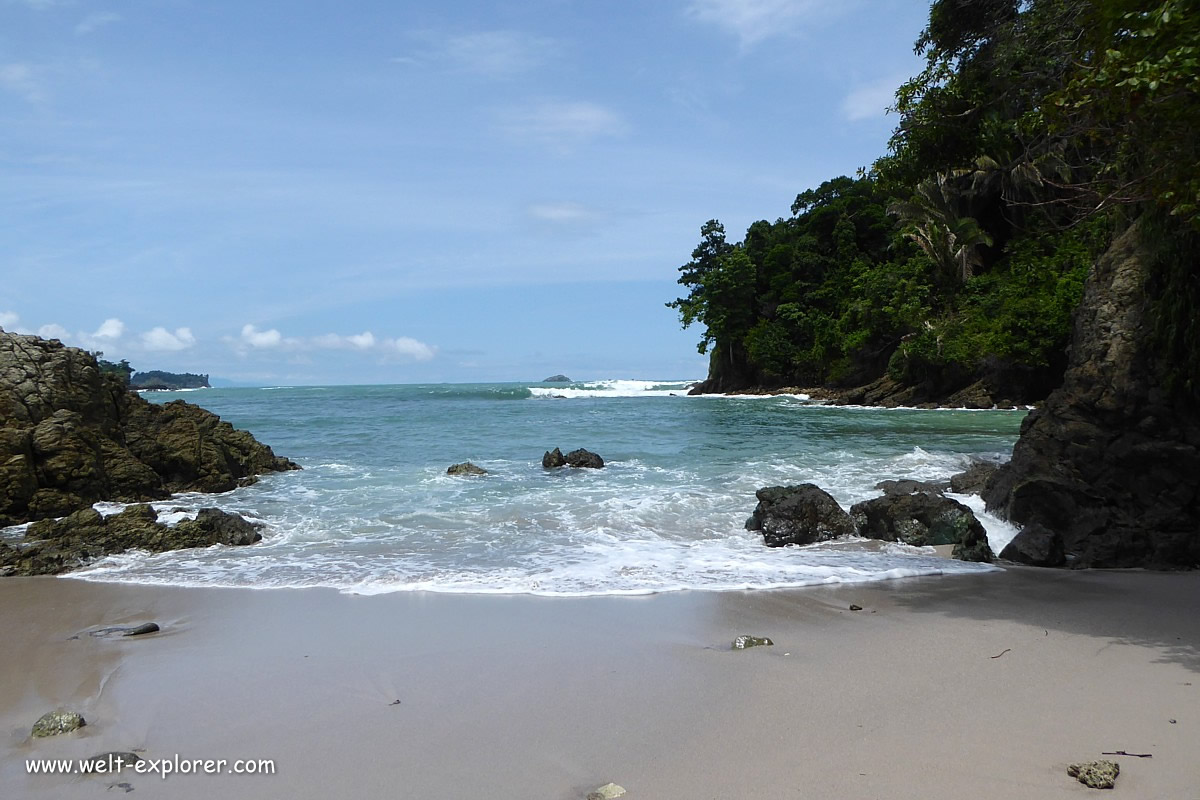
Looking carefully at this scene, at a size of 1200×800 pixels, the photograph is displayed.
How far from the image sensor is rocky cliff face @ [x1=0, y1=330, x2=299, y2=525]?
35.2 ft

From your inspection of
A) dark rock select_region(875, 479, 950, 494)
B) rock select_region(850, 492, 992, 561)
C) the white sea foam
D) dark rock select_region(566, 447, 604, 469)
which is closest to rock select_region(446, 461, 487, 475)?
dark rock select_region(566, 447, 604, 469)

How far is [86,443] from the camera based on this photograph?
38.7 ft

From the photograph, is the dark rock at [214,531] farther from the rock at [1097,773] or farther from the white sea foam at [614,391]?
the white sea foam at [614,391]

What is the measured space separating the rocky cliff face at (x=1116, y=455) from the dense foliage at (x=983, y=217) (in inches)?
24.1

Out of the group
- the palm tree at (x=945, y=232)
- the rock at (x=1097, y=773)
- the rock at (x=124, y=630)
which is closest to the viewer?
the rock at (x=1097, y=773)

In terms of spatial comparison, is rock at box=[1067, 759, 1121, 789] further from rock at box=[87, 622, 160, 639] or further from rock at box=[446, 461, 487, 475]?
rock at box=[446, 461, 487, 475]

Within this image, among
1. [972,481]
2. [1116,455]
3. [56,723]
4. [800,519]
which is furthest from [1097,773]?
[972,481]

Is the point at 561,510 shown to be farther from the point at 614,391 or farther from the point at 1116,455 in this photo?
the point at 614,391

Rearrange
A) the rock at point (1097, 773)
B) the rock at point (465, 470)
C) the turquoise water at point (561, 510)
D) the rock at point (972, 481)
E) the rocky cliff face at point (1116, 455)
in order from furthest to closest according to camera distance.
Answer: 1. the rock at point (465, 470)
2. the rock at point (972, 481)
3. the turquoise water at point (561, 510)
4. the rocky cliff face at point (1116, 455)
5. the rock at point (1097, 773)

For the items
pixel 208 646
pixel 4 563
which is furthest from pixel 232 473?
pixel 208 646

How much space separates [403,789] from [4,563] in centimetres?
689

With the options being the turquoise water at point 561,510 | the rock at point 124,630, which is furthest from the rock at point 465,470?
the rock at point 124,630

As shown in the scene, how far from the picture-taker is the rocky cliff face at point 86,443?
10.7 metres

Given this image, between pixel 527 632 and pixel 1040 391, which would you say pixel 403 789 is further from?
pixel 1040 391
